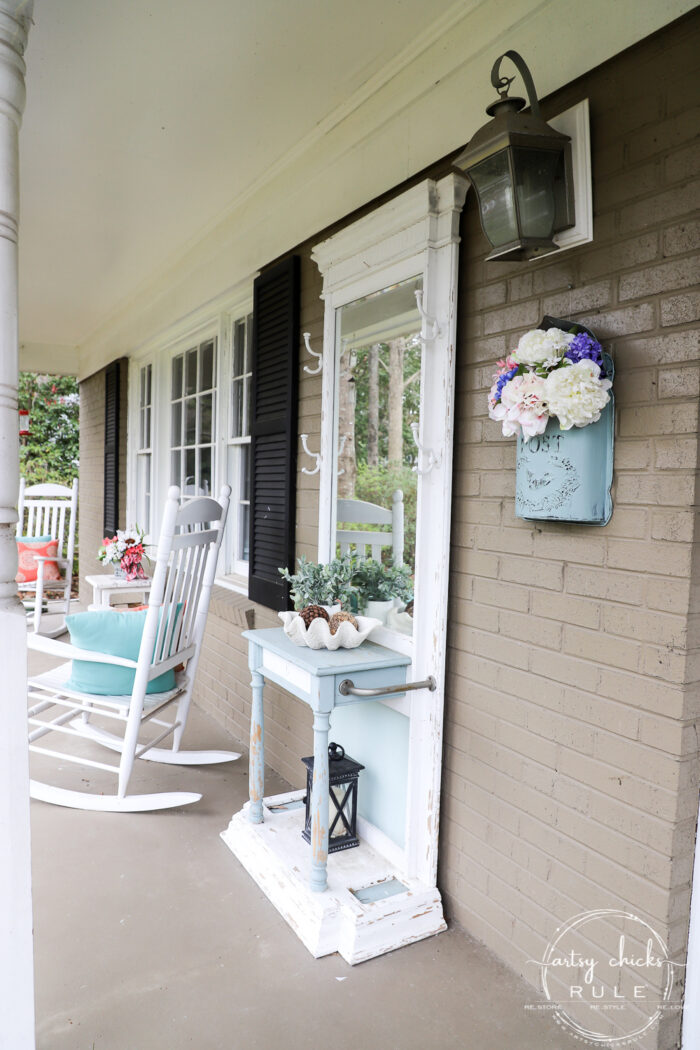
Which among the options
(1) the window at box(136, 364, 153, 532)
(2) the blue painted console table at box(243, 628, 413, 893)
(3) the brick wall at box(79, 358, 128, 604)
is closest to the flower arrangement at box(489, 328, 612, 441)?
(2) the blue painted console table at box(243, 628, 413, 893)

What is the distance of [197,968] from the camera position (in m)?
1.87

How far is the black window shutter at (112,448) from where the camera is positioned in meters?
6.03

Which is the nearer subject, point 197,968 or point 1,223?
point 1,223

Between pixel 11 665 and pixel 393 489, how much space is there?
127 centimetres

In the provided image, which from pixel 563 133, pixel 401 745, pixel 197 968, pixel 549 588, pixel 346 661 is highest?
pixel 563 133

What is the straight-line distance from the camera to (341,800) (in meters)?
2.32

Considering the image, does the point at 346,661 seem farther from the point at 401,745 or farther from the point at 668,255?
the point at 668,255

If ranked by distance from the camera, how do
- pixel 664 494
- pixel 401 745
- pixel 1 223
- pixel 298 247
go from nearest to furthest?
pixel 1 223 < pixel 664 494 < pixel 401 745 < pixel 298 247

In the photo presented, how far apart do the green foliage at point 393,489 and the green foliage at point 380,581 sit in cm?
7

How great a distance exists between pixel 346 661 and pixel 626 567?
34.9 inches

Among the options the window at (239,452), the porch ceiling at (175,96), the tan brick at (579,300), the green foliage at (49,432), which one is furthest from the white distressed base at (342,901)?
the green foliage at (49,432)

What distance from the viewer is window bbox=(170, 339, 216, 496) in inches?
170

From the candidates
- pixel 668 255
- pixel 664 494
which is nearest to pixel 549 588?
pixel 664 494

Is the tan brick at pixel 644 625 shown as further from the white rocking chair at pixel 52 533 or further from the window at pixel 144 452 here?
the white rocking chair at pixel 52 533
